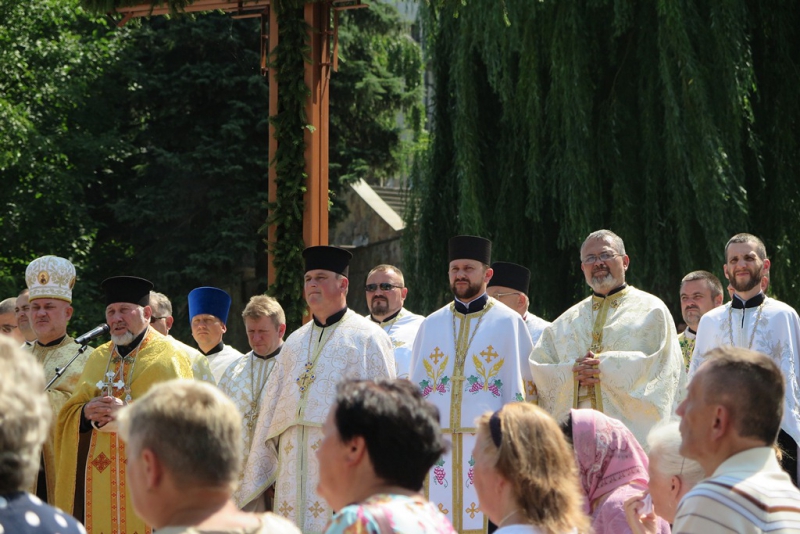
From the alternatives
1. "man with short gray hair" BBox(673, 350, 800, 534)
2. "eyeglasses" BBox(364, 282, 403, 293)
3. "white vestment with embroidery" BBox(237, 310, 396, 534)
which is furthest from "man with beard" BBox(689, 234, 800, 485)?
"man with short gray hair" BBox(673, 350, 800, 534)

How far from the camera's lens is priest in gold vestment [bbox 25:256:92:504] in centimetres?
793

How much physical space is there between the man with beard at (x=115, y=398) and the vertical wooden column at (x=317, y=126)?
1499mm

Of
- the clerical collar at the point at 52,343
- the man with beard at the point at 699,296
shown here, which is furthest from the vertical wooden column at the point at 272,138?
the man with beard at the point at 699,296

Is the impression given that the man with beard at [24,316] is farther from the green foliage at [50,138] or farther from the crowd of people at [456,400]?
the green foliage at [50,138]

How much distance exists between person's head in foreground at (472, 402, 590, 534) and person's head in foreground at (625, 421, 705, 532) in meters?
0.56

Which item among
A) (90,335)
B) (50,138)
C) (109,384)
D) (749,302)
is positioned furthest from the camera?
(50,138)

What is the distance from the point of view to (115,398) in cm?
707

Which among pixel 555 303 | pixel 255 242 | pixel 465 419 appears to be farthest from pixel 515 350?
pixel 255 242

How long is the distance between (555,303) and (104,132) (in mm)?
12938

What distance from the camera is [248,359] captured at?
28.3ft

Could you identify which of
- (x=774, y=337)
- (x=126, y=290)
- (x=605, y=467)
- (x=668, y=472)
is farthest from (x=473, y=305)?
(x=668, y=472)

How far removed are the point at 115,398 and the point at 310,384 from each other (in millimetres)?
1253

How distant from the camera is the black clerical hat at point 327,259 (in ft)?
24.8

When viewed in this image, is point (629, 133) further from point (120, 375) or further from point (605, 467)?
point (605, 467)
